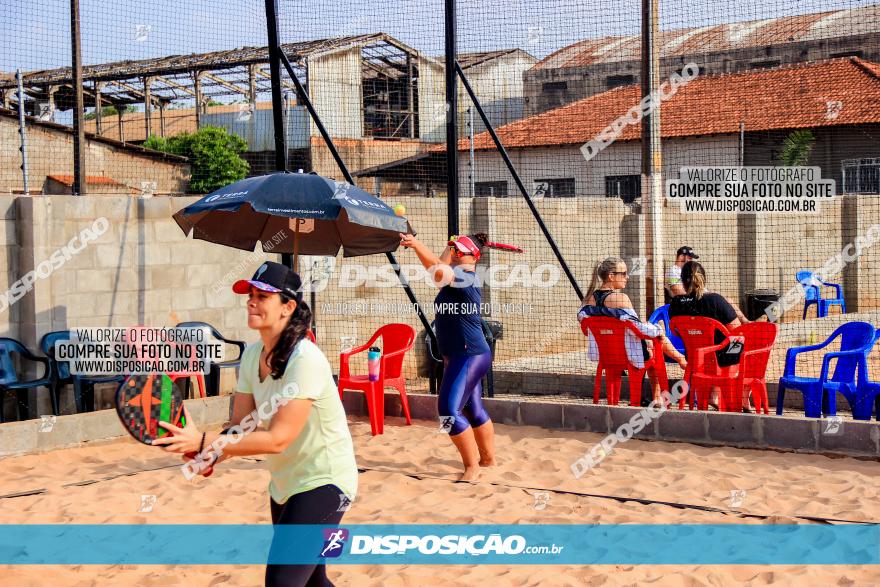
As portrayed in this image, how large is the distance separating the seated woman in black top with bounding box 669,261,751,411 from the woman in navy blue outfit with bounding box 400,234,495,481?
2298 millimetres

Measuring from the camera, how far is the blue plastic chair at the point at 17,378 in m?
8.12

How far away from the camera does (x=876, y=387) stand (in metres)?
7.32

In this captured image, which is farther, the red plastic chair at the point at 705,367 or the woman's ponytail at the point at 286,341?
the red plastic chair at the point at 705,367

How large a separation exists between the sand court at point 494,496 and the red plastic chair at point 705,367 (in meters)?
0.68

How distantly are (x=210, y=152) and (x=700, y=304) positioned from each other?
17002 mm

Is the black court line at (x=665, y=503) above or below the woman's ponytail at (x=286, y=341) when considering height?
below

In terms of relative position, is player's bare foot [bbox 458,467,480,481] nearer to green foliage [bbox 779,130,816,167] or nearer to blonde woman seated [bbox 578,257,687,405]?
blonde woman seated [bbox 578,257,687,405]

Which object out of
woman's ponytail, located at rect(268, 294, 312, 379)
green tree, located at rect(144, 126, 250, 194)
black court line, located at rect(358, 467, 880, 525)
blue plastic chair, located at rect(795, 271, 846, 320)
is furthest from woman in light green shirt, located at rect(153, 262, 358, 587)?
green tree, located at rect(144, 126, 250, 194)

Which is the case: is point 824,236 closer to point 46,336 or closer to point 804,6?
point 804,6

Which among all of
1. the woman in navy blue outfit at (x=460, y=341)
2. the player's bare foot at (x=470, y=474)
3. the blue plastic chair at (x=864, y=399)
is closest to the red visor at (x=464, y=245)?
the woman in navy blue outfit at (x=460, y=341)

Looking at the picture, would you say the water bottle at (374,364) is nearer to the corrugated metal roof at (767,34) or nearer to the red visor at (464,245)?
the red visor at (464,245)

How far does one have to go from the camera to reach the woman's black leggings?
126 inches

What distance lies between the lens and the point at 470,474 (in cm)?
657

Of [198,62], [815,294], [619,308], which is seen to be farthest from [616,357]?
[198,62]
